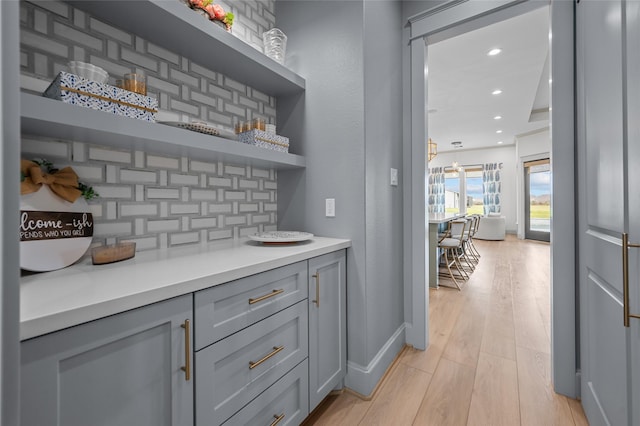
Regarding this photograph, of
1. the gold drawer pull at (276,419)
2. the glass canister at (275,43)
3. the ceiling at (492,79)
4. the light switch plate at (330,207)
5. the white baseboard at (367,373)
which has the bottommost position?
the white baseboard at (367,373)

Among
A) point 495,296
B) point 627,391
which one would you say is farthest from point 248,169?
point 495,296

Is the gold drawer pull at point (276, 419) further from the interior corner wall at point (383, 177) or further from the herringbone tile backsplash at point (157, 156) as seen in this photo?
the herringbone tile backsplash at point (157, 156)

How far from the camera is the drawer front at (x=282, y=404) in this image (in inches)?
41.5

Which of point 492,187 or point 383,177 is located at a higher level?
point 492,187

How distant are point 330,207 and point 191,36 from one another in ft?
3.75

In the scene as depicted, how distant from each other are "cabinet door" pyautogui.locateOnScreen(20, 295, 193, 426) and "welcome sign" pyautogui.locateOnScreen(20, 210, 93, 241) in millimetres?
509

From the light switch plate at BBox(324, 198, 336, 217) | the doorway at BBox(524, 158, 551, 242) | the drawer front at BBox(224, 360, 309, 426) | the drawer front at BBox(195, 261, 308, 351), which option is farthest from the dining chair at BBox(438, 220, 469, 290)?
the doorway at BBox(524, 158, 551, 242)

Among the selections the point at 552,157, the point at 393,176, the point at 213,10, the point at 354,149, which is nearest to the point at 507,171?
the point at 552,157

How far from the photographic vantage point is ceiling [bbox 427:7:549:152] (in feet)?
10.5

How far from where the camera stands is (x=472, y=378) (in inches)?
71.3

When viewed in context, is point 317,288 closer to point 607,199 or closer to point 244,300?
point 244,300

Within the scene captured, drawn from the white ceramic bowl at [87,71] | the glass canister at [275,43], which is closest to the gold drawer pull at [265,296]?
the white ceramic bowl at [87,71]

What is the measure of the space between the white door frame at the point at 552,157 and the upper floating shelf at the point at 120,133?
1257 millimetres

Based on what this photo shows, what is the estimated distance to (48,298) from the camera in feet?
2.19
